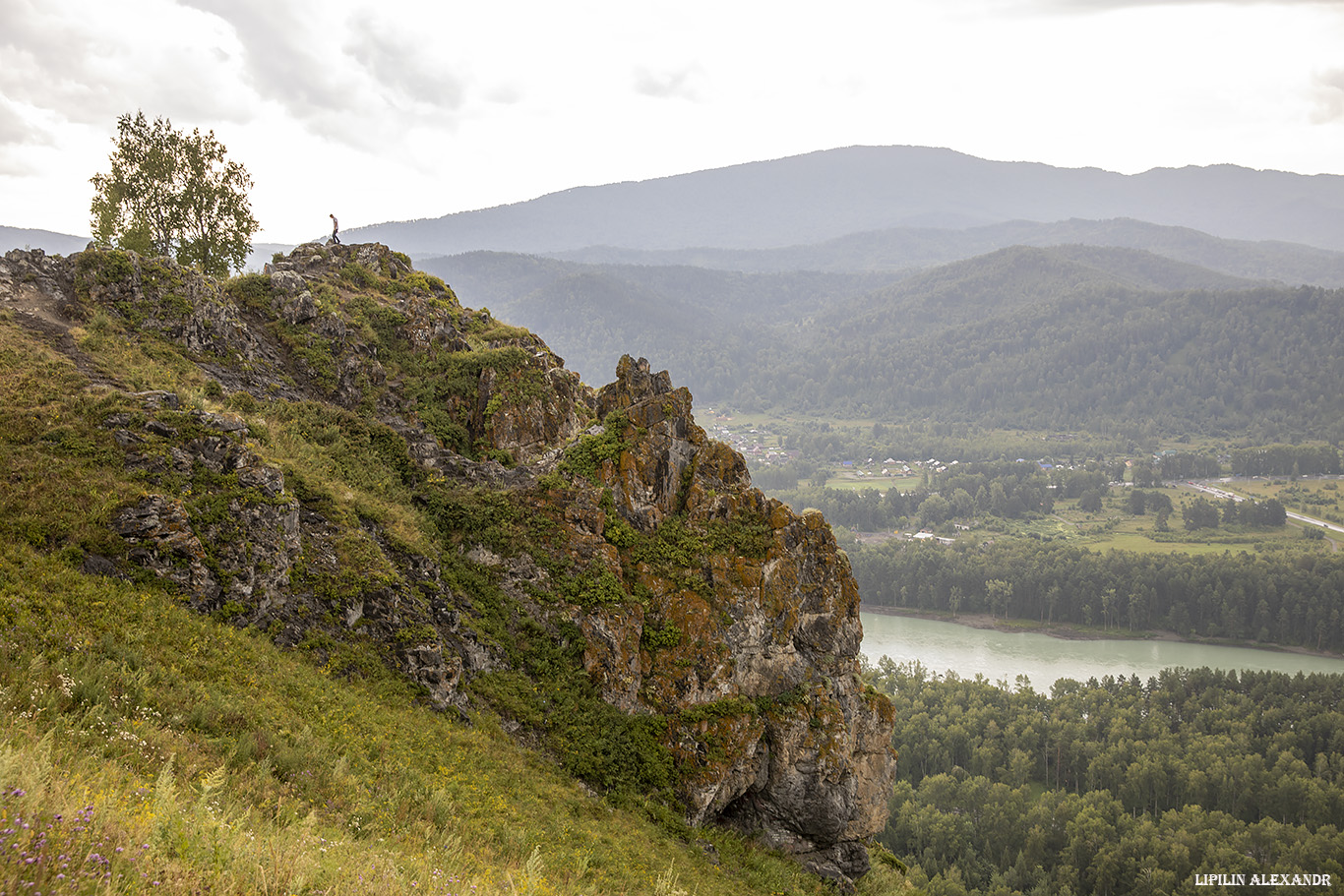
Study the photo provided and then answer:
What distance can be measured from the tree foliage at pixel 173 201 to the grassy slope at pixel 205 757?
12.5 metres

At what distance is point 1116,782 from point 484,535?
205 feet

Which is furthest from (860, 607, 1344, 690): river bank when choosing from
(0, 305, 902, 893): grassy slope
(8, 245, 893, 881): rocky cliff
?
(0, 305, 902, 893): grassy slope

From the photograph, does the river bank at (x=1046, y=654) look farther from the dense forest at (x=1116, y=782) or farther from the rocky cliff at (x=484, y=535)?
the rocky cliff at (x=484, y=535)

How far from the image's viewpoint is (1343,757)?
191 feet

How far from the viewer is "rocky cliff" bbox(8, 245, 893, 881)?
53.4 ft

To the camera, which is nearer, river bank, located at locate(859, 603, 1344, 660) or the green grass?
the green grass

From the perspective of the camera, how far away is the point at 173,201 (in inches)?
1176

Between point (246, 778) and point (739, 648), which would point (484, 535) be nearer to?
point (739, 648)

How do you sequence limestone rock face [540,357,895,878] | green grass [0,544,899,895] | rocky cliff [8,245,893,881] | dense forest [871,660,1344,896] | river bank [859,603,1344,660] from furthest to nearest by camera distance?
1. river bank [859,603,1344,660]
2. dense forest [871,660,1344,896]
3. limestone rock face [540,357,895,878]
4. rocky cliff [8,245,893,881]
5. green grass [0,544,899,895]

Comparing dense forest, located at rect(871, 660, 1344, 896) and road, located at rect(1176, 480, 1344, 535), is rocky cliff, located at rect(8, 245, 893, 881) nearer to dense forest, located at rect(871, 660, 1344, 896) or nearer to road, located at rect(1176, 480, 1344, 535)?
dense forest, located at rect(871, 660, 1344, 896)

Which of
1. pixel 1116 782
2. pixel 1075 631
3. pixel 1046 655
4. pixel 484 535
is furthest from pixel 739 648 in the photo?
pixel 1075 631

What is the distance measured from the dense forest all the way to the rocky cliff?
2902 centimetres

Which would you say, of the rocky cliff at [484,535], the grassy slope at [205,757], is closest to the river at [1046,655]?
the rocky cliff at [484,535]

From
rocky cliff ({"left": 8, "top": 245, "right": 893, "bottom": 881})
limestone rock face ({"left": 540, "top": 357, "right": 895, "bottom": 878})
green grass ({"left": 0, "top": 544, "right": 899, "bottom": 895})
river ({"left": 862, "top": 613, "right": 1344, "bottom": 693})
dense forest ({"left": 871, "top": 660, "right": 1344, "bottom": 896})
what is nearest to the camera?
green grass ({"left": 0, "top": 544, "right": 899, "bottom": 895})
